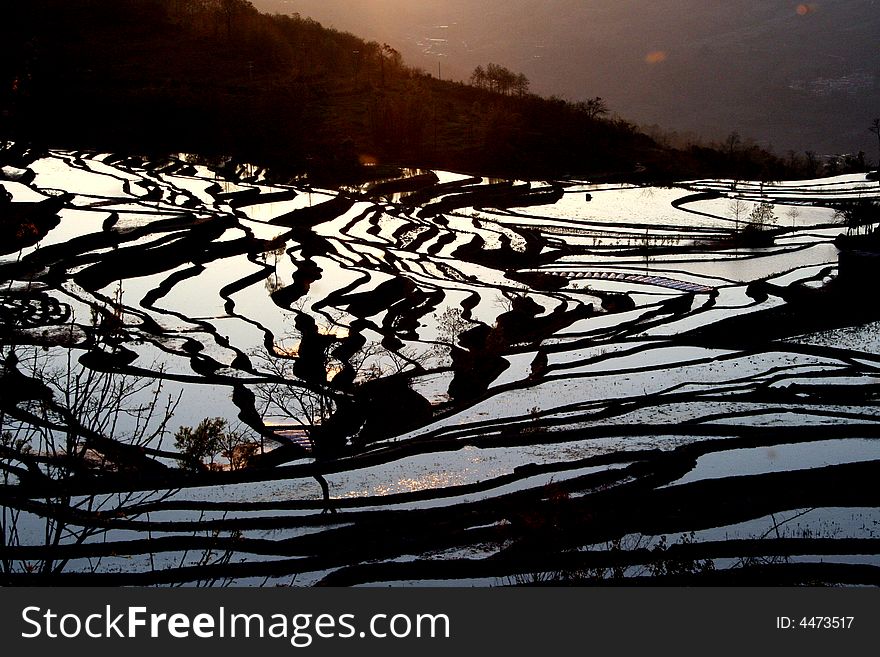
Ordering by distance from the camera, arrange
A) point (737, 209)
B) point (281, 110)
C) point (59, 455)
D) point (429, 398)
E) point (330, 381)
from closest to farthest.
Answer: point (59, 455)
point (429, 398)
point (330, 381)
point (737, 209)
point (281, 110)

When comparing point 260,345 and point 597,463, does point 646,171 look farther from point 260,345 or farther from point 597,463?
point 597,463

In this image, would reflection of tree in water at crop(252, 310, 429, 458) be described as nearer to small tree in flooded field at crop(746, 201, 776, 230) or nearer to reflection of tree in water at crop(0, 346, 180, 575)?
reflection of tree in water at crop(0, 346, 180, 575)

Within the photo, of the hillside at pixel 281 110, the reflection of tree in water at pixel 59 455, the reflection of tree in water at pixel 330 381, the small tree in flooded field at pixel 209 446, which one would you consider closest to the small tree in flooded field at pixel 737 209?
the hillside at pixel 281 110

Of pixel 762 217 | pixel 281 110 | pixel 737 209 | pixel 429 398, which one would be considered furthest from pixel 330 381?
pixel 281 110

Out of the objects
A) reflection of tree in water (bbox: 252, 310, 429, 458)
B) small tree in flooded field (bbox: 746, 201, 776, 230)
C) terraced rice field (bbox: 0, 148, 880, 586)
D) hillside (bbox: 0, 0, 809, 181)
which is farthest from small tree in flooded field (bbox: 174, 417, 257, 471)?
hillside (bbox: 0, 0, 809, 181)

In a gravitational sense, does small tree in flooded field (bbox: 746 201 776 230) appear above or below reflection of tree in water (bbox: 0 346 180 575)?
above

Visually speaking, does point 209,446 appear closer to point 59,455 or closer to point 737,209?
point 59,455

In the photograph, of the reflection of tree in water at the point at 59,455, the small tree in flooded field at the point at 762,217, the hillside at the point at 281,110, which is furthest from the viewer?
the hillside at the point at 281,110

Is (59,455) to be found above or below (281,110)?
below

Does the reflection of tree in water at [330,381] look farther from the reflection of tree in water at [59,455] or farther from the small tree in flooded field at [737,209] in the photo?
the small tree in flooded field at [737,209]
